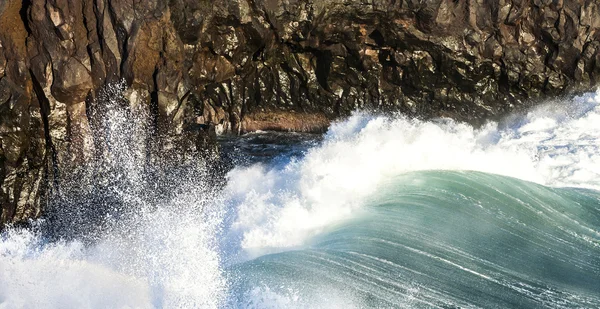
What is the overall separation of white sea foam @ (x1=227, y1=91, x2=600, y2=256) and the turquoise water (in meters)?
0.51

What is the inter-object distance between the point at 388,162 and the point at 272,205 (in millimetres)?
2220

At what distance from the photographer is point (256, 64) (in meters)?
12.8

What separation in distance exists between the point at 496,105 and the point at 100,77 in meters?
7.42

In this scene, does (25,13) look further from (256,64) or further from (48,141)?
(256,64)

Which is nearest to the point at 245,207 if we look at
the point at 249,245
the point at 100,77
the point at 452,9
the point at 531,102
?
the point at 249,245

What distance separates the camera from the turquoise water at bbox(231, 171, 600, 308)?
7742mm

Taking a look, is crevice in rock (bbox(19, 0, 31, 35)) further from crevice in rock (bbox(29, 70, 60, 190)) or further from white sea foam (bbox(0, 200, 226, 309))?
white sea foam (bbox(0, 200, 226, 309))

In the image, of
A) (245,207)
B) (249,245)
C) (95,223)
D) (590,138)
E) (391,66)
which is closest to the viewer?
(249,245)

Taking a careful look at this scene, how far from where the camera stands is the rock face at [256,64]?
11125mm

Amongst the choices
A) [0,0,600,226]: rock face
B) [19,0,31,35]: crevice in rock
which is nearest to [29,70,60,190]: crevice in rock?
[0,0,600,226]: rock face

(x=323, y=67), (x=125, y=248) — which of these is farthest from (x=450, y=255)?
(x=323, y=67)

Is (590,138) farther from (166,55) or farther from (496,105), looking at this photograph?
(166,55)

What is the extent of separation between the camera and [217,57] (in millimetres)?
12344

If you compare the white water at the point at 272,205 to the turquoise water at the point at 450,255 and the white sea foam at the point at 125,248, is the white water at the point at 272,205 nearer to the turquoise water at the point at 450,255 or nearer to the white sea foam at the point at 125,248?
the white sea foam at the point at 125,248
